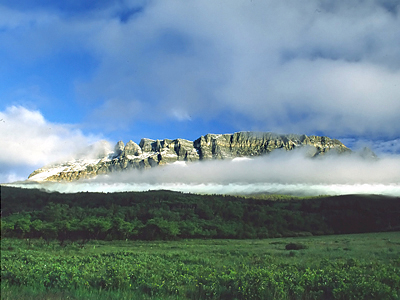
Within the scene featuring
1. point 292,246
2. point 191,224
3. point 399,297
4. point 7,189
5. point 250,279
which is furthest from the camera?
point 191,224

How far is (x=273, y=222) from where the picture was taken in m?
113

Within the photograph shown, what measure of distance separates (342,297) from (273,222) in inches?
4162

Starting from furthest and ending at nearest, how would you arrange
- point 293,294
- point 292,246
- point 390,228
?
point 390,228 → point 292,246 → point 293,294

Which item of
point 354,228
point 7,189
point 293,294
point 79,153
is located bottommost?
point 354,228

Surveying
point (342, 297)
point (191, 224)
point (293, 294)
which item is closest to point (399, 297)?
point (342, 297)

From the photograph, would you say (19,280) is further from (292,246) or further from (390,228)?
(390,228)

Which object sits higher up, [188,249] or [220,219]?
[188,249]

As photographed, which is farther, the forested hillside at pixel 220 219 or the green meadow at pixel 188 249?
the forested hillside at pixel 220 219

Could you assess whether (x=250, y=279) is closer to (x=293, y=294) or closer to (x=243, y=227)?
(x=293, y=294)

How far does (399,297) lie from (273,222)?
105829 millimetres

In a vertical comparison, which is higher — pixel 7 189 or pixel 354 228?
pixel 7 189

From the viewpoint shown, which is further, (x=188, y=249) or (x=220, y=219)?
(x=220, y=219)

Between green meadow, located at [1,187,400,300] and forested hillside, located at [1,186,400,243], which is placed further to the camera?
forested hillside, located at [1,186,400,243]

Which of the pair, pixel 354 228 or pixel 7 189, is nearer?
pixel 7 189
